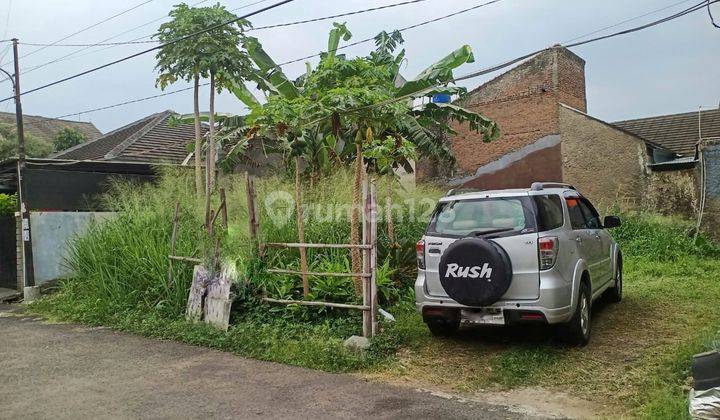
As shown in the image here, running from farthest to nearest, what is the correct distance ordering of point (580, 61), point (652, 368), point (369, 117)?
point (580, 61)
point (369, 117)
point (652, 368)

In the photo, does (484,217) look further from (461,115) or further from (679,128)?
(679,128)

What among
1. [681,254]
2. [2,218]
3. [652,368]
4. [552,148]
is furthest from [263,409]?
[552,148]

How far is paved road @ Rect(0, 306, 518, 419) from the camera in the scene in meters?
4.80

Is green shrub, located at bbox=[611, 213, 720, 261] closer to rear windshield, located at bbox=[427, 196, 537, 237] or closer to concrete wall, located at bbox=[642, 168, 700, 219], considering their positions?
concrete wall, located at bbox=[642, 168, 700, 219]

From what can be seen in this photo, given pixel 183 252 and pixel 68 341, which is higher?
pixel 183 252

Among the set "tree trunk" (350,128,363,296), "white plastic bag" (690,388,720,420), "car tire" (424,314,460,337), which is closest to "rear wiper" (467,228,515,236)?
"car tire" (424,314,460,337)

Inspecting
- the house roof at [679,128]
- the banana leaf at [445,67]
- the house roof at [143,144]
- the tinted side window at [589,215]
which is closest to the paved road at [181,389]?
the tinted side window at [589,215]

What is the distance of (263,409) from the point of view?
15.9ft

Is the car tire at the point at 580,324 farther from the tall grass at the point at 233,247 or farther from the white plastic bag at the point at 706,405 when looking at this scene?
the tall grass at the point at 233,247

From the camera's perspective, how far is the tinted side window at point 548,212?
18.9ft

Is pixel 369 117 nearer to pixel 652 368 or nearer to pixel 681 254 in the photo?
pixel 652 368

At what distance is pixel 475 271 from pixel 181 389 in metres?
3.12

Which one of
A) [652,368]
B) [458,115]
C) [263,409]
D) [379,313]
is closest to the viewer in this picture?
[263,409]

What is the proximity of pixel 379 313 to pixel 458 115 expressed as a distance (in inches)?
166
